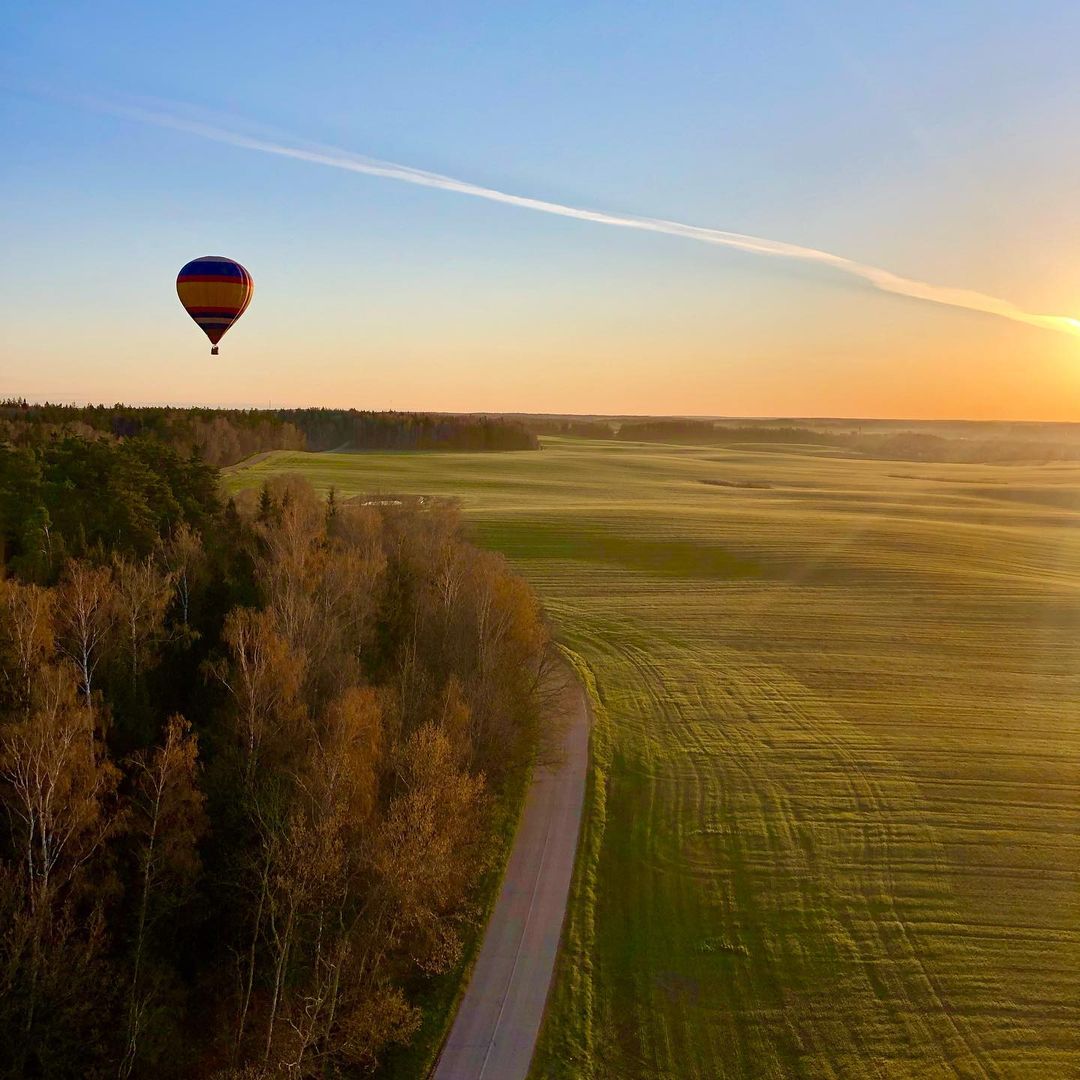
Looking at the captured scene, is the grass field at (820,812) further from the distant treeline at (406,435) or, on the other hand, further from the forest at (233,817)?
the distant treeline at (406,435)

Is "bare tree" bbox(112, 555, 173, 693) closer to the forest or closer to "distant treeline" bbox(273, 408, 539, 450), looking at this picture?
the forest

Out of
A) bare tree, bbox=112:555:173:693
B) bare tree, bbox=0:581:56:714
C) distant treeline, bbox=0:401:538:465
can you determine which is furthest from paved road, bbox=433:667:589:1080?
distant treeline, bbox=0:401:538:465

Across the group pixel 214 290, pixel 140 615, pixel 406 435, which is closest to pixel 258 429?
pixel 406 435

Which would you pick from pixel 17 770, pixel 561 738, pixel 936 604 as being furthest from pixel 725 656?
pixel 17 770

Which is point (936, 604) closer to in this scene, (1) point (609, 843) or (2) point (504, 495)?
(1) point (609, 843)

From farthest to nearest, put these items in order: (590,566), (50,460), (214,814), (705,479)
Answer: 1. (705,479)
2. (590,566)
3. (50,460)
4. (214,814)

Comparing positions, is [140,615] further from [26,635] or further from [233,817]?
[233,817]
